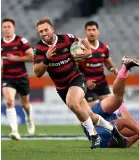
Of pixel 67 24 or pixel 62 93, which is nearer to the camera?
pixel 62 93

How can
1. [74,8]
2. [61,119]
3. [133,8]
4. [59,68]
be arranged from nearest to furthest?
1. [59,68]
2. [61,119]
3. [133,8]
4. [74,8]

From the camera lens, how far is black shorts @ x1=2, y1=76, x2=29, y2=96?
44.5ft

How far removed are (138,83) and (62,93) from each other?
9.49m

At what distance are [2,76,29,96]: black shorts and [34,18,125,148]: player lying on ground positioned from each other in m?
3.47

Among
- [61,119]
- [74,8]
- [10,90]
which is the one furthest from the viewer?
[74,8]

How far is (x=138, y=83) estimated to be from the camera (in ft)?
64.0

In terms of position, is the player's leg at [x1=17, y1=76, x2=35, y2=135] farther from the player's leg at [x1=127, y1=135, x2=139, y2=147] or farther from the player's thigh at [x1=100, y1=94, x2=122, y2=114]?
the player's leg at [x1=127, y1=135, x2=139, y2=147]

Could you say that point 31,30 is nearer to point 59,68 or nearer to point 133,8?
point 133,8

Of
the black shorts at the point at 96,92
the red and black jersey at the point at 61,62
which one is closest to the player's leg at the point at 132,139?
the red and black jersey at the point at 61,62

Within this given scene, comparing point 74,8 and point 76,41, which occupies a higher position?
point 74,8

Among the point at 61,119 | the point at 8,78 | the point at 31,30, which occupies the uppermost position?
the point at 31,30

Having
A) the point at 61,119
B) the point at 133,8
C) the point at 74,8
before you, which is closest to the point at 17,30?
the point at 74,8

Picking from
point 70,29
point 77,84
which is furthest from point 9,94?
point 70,29

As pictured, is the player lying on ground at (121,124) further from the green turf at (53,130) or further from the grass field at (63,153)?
the green turf at (53,130)
